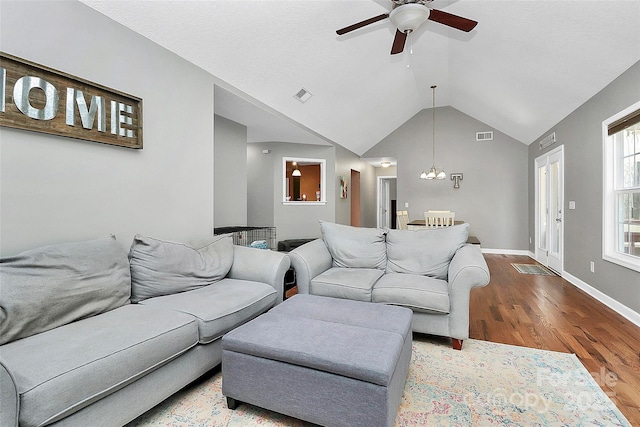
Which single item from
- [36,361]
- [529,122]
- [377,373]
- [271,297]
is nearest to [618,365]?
[377,373]

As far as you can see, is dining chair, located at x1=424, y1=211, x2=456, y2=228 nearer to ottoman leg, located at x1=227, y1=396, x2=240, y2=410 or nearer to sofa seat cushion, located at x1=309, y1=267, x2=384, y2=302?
sofa seat cushion, located at x1=309, y1=267, x2=384, y2=302

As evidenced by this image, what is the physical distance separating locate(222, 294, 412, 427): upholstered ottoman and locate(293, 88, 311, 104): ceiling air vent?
136 inches

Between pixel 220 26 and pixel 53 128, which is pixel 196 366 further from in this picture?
pixel 220 26

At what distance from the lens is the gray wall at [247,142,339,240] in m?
6.50

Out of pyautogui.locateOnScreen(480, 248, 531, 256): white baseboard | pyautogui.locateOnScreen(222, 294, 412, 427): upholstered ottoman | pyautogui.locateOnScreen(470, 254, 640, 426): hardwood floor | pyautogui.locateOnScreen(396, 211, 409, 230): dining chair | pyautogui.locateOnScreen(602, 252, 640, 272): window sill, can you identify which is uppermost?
pyautogui.locateOnScreen(396, 211, 409, 230): dining chair

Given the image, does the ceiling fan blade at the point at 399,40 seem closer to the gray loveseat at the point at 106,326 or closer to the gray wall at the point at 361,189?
the gray loveseat at the point at 106,326

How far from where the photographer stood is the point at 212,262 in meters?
2.45

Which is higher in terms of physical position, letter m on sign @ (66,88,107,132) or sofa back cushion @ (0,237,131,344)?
letter m on sign @ (66,88,107,132)

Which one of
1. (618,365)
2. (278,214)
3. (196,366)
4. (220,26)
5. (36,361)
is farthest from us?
(278,214)

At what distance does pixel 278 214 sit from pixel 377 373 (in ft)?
17.8

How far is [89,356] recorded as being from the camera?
1.24 m

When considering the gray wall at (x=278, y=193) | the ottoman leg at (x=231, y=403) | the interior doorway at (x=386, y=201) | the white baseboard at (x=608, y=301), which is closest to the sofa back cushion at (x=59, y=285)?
the ottoman leg at (x=231, y=403)

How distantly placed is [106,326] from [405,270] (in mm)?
2326

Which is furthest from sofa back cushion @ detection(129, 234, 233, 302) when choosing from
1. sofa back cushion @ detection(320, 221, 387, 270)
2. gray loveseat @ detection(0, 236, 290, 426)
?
sofa back cushion @ detection(320, 221, 387, 270)
